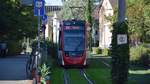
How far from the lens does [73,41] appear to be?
38.6 m

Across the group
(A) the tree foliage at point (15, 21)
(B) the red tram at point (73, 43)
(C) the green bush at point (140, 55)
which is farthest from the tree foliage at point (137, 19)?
(A) the tree foliage at point (15, 21)

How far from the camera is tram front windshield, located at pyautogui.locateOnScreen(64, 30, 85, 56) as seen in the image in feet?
126

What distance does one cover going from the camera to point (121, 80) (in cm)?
2109

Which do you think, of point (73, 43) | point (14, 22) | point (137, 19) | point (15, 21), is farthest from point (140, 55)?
point (15, 21)

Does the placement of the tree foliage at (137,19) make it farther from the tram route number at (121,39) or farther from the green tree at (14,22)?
the tram route number at (121,39)

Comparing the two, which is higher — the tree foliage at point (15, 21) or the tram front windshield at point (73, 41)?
the tree foliage at point (15, 21)

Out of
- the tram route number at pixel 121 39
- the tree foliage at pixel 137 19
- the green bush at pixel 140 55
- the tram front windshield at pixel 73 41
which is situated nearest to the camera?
the tram route number at pixel 121 39

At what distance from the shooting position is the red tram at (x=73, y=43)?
1505 inches

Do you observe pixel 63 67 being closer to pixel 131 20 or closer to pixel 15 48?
pixel 131 20

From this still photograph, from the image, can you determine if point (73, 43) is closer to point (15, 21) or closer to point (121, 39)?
point (121, 39)

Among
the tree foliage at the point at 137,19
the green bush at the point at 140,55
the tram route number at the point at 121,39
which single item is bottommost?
the green bush at the point at 140,55

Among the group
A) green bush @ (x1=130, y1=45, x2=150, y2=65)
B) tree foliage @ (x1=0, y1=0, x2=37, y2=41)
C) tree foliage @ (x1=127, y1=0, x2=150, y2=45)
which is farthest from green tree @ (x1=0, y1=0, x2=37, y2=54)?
green bush @ (x1=130, y1=45, x2=150, y2=65)

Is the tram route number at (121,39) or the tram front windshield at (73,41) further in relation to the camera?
the tram front windshield at (73,41)

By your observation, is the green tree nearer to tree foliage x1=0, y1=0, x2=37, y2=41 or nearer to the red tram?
tree foliage x1=0, y1=0, x2=37, y2=41
